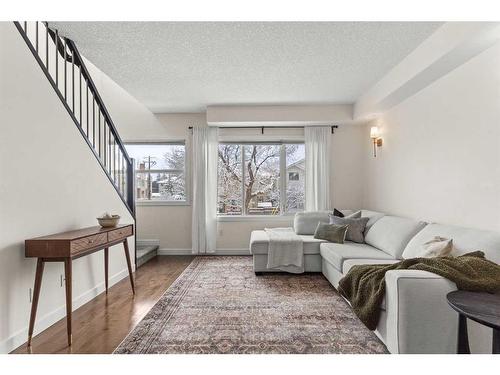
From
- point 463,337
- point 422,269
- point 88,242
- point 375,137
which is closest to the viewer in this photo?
point 463,337

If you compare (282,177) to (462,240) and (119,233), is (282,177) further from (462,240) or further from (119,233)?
(462,240)

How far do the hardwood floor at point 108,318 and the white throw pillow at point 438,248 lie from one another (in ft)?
8.38

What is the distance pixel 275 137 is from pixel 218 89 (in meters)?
1.63

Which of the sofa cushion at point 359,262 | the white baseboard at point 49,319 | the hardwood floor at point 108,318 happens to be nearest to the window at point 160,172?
the hardwood floor at point 108,318

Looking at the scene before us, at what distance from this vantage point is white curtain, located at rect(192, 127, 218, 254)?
5.26 m

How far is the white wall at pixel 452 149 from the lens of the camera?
8.00 ft

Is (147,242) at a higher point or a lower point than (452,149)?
lower

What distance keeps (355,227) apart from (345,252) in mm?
807

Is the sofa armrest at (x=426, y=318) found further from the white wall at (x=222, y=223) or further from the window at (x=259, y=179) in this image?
the window at (x=259, y=179)

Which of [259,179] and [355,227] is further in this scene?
[259,179]

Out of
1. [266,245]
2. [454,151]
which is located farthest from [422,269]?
[266,245]

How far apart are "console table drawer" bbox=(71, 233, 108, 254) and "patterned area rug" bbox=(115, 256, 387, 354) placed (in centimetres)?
79

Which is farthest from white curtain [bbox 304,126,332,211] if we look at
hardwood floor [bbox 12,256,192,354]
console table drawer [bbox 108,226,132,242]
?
console table drawer [bbox 108,226,132,242]

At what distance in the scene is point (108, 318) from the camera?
2680 millimetres
